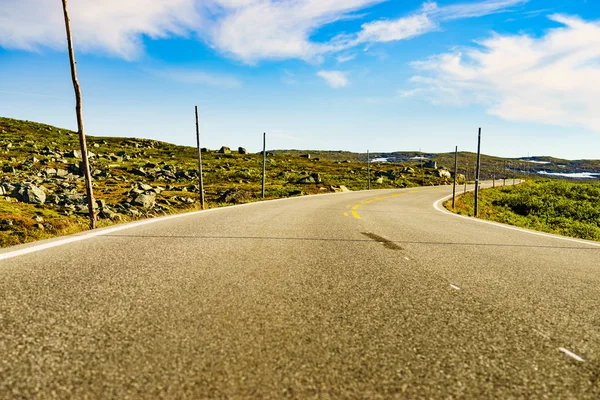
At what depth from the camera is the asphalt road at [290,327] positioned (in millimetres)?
1961

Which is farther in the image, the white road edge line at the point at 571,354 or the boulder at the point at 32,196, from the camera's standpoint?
the boulder at the point at 32,196

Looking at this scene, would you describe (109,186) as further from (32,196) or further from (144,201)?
(144,201)

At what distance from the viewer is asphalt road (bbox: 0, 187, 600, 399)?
1961 mm

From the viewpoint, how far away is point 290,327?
2727 mm

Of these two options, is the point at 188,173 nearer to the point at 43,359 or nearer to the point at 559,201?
the point at 559,201

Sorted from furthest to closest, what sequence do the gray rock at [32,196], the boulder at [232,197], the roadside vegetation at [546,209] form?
the boulder at [232,197], the roadside vegetation at [546,209], the gray rock at [32,196]

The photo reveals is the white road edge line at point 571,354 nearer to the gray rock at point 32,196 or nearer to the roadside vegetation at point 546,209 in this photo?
the roadside vegetation at point 546,209

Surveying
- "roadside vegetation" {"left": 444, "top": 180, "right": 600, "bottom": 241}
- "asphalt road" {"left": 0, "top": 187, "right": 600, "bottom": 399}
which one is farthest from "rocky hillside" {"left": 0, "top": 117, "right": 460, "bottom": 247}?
"roadside vegetation" {"left": 444, "top": 180, "right": 600, "bottom": 241}

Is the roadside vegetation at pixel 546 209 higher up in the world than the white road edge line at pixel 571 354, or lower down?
lower down

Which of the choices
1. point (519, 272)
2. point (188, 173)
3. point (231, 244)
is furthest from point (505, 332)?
point (188, 173)

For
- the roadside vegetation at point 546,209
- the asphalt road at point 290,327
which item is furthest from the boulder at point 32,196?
the roadside vegetation at point 546,209

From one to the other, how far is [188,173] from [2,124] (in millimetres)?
101693

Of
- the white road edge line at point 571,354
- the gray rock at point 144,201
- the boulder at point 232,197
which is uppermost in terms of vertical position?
the white road edge line at point 571,354

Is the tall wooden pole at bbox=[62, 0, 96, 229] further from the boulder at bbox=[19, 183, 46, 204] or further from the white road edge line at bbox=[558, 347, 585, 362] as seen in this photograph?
the boulder at bbox=[19, 183, 46, 204]
